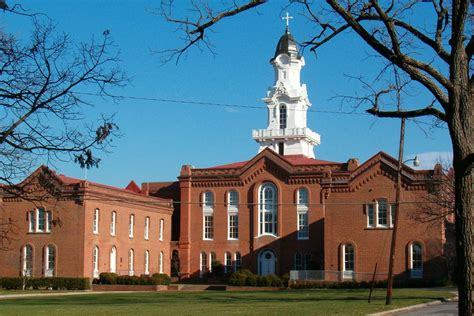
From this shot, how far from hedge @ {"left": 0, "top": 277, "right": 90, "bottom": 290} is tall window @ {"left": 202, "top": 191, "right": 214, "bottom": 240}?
15.1 metres

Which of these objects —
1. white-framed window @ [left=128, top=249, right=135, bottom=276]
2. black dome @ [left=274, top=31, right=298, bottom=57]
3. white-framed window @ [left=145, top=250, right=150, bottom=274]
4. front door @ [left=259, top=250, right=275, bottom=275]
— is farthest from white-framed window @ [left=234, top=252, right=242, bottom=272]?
black dome @ [left=274, top=31, right=298, bottom=57]

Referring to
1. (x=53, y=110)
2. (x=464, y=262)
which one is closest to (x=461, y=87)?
(x=464, y=262)

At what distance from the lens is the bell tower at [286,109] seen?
3039 inches

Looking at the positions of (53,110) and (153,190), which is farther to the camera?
(153,190)

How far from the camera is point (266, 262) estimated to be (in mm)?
67000

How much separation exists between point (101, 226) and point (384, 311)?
35.9 metres

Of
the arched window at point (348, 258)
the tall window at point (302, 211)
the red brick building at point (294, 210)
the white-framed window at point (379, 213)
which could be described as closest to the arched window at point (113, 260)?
the red brick building at point (294, 210)

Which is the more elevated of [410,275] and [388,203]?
[388,203]

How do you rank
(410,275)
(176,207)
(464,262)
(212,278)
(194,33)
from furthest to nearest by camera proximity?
(176,207) → (212,278) → (410,275) → (194,33) → (464,262)

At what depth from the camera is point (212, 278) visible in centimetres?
6775

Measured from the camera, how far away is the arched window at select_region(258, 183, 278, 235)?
67438 mm

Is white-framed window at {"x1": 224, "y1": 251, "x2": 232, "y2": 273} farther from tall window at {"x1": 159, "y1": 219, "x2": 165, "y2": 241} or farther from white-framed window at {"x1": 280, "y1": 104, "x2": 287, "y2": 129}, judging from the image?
white-framed window at {"x1": 280, "y1": 104, "x2": 287, "y2": 129}

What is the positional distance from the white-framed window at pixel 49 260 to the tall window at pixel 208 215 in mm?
14839

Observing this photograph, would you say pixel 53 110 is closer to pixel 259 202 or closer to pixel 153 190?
pixel 259 202
